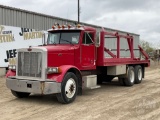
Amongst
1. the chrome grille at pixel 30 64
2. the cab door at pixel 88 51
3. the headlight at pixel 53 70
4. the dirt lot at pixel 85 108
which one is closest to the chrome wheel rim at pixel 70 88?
the dirt lot at pixel 85 108

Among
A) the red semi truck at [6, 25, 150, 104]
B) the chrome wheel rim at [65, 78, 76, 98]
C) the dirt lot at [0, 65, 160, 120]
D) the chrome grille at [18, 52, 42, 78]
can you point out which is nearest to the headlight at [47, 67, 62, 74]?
the red semi truck at [6, 25, 150, 104]

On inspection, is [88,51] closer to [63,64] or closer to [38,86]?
[63,64]

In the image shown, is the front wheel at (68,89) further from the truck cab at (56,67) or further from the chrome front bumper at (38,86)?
the chrome front bumper at (38,86)

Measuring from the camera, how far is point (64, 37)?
30.9 ft

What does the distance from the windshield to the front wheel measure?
55.6 inches

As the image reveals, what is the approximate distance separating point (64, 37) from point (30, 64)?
1.88m

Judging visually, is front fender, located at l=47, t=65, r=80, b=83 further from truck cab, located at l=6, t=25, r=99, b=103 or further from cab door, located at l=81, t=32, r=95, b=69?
cab door, located at l=81, t=32, r=95, b=69

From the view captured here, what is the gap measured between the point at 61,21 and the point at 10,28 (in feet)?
19.7

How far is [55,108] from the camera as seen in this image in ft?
24.9

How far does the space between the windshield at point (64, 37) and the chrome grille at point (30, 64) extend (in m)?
1.57

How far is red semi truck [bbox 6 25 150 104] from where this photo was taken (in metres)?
7.90

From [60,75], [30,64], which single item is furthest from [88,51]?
[30,64]

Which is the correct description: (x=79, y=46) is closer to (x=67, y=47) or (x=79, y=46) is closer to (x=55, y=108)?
(x=67, y=47)

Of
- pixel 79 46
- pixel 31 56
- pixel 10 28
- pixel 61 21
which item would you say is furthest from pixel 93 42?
pixel 61 21
